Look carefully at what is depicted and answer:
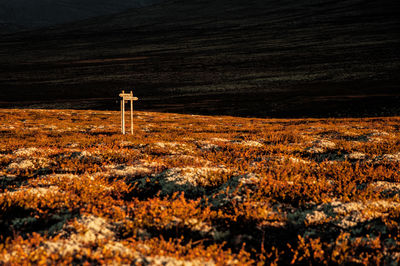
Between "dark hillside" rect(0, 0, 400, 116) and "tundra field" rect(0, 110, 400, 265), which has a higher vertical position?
"dark hillside" rect(0, 0, 400, 116)

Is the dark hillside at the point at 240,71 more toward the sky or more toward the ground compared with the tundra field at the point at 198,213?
more toward the sky

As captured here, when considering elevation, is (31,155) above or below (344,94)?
below

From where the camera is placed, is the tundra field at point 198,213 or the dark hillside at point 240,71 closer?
the tundra field at point 198,213

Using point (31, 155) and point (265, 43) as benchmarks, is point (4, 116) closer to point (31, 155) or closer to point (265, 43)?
point (31, 155)

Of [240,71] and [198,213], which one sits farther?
[240,71]

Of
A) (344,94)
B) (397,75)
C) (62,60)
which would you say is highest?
(62,60)

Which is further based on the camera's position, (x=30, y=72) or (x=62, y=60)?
(x=62, y=60)

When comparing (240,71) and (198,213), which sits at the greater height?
(240,71)

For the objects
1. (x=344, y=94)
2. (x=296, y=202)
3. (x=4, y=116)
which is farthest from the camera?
(x=344, y=94)

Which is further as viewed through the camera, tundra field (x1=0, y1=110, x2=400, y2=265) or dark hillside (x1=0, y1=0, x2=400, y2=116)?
dark hillside (x1=0, y1=0, x2=400, y2=116)

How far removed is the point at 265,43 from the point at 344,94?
334 feet

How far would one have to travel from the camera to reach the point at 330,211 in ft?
21.3

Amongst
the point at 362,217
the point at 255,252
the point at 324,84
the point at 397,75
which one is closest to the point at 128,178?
the point at 255,252

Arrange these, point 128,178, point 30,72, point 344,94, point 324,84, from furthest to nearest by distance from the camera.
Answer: point 30,72 < point 324,84 < point 344,94 < point 128,178
